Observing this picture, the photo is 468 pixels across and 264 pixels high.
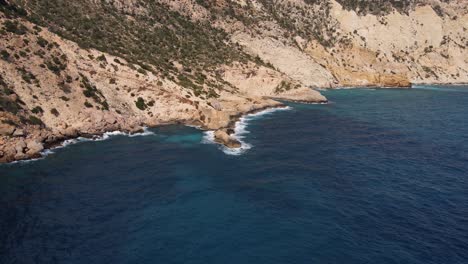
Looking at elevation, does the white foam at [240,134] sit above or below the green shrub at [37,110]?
below

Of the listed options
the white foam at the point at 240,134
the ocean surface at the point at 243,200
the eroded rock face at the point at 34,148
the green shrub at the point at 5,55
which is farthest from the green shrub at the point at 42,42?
the white foam at the point at 240,134

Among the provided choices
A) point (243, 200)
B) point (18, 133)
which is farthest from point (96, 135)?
point (243, 200)

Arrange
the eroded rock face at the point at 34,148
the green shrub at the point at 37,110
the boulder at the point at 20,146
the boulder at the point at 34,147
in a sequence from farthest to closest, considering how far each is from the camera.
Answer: the green shrub at the point at 37,110
the boulder at the point at 34,147
the eroded rock face at the point at 34,148
the boulder at the point at 20,146

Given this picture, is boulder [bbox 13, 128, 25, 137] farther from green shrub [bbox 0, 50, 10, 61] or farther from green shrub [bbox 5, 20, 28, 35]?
green shrub [bbox 5, 20, 28, 35]

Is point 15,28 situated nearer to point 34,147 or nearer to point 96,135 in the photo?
point 96,135

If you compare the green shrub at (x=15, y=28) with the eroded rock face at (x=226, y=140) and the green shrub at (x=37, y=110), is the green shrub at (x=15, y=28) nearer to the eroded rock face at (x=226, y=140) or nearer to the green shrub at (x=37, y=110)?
the green shrub at (x=37, y=110)

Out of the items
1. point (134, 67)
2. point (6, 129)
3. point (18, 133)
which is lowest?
point (18, 133)
